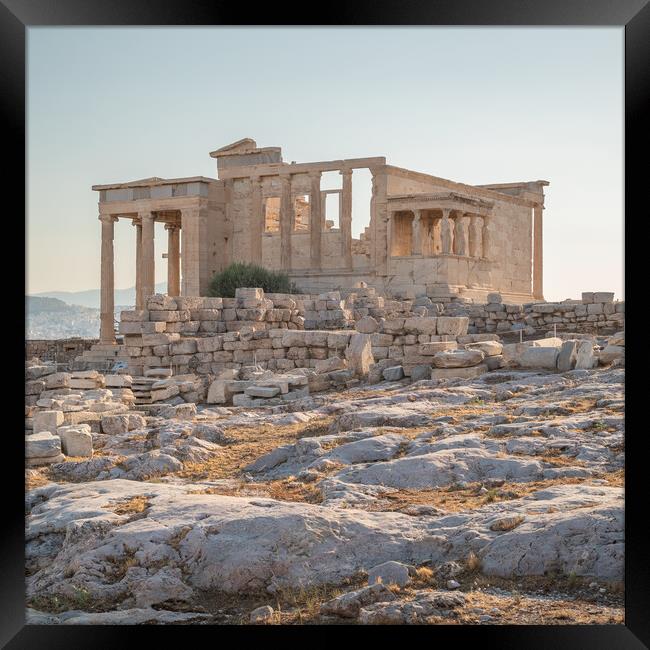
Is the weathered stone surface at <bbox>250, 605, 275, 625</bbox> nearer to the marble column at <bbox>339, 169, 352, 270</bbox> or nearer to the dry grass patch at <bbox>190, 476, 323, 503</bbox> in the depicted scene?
the dry grass patch at <bbox>190, 476, 323, 503</bbox>

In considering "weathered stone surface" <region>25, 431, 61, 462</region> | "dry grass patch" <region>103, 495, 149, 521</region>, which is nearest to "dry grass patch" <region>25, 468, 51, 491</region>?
"weathered stone surface" <region>25, 431, 61, 462</region>

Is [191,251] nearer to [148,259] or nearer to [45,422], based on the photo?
[148,259]

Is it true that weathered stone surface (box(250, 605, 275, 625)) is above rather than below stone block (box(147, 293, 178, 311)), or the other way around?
below

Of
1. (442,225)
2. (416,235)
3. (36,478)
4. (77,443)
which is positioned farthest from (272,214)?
(36,478)

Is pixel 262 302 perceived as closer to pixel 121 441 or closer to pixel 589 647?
pixel 121 441

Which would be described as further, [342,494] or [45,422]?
[45,422]

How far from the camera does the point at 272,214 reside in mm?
39219

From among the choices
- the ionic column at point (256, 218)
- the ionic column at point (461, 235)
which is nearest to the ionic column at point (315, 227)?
the ionic column at point (256, 218)

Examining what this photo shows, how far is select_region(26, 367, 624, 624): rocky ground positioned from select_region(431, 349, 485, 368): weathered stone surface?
5.21 m

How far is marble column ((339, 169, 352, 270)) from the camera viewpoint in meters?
34.8

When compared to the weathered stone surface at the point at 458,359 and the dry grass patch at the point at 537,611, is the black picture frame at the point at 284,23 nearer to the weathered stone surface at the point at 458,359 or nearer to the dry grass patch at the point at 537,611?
the dry grass patch at the point at 537,611

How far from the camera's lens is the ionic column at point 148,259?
121 feet

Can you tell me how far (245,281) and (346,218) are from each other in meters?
5.81

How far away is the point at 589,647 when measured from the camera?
387cm
